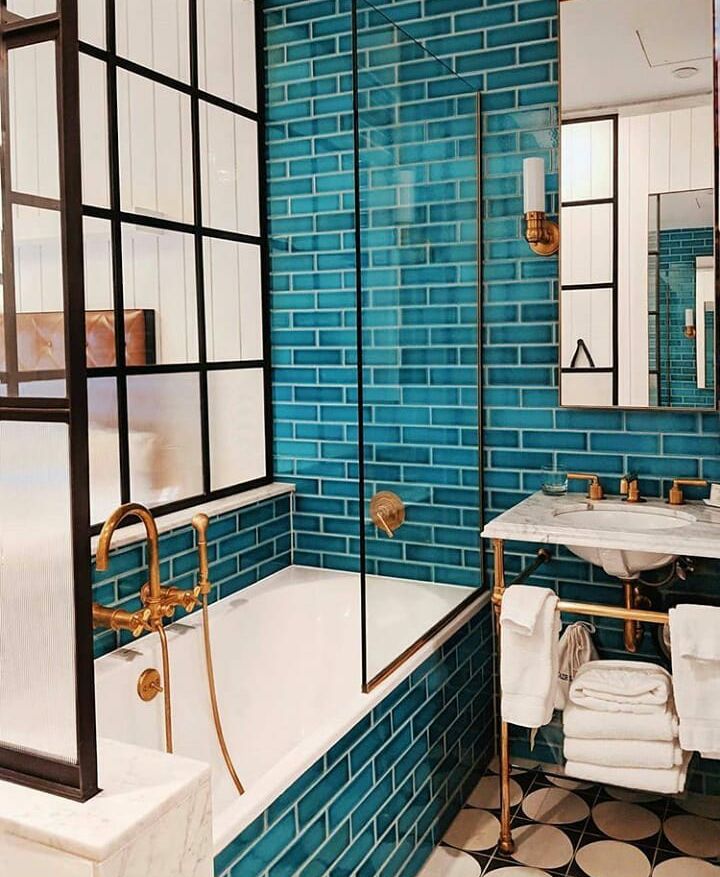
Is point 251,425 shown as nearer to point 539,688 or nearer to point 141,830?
point 539,688

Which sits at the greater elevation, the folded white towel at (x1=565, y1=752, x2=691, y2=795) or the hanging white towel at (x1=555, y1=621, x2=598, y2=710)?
the hanging white towel at (x1=555, y1=621, x2=598, y2=710)

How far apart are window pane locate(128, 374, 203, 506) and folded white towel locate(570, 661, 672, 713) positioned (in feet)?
4.59

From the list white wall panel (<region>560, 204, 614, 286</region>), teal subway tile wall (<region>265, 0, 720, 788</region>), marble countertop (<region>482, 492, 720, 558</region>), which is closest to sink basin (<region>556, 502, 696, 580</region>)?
marble countertop (<region>482, 492, 720, 558</region>)

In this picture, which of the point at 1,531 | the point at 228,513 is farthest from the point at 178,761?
the point at 228,513

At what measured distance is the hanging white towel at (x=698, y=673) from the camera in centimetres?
231

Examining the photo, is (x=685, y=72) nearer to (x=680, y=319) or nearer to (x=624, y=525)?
(x=680, y=319)

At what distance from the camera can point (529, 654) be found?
254cm

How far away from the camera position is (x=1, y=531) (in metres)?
1.46

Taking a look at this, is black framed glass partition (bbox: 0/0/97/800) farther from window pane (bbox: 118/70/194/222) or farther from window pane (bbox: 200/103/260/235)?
window pane (bbox: 200/103/260/235)

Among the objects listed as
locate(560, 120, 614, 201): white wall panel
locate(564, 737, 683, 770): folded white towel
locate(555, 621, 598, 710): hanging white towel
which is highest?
locate(560, 120, 614, 201): white wall panel

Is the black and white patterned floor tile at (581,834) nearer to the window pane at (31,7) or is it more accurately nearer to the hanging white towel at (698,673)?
the hanging white towel at (698,673)

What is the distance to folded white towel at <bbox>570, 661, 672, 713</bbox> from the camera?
8.04 feet

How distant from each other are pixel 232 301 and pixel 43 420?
6.63 ft

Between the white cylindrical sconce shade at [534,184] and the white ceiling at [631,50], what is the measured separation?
0.20m
